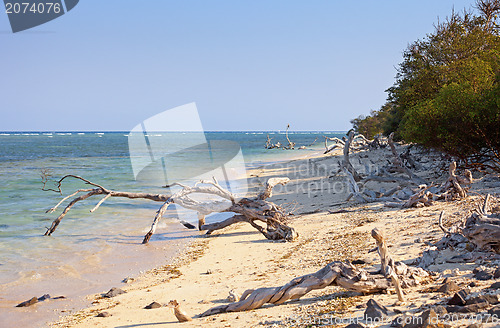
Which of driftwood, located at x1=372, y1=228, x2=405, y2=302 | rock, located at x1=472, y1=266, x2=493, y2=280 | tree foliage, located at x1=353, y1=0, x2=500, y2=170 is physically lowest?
rock, located at x1=472, y1=266, x2=493, y2=280

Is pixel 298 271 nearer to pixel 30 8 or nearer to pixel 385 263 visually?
pixel 385 263

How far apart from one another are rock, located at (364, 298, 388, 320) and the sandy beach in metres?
0.08

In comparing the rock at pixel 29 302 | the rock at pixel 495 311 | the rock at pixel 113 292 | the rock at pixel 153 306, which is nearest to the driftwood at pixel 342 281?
the rock at pixel 495 311

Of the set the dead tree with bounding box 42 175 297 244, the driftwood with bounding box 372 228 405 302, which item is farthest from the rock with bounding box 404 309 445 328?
the dead tree with bounding box 42 175 297 244

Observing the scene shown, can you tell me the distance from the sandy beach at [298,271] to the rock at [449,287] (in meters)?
0.07

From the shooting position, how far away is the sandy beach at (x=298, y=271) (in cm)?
414

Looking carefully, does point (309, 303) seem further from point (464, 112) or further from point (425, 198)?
point (464, 112)

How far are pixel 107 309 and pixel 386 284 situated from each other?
3860 mm

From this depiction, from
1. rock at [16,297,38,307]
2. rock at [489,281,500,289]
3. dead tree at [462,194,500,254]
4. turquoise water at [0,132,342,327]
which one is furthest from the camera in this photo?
turquoise water at [0,132,342,327]

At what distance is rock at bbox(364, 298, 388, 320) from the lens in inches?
144

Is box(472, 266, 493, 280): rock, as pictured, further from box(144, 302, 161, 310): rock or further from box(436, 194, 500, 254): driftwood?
box(144, 302, 161, 310): rock

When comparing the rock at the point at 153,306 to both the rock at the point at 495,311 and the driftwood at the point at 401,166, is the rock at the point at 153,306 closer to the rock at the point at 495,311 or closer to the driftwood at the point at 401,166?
the rock at the point at 495,311

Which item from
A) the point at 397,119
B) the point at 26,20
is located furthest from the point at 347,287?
the point at 397,119

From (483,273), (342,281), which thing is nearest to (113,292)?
(342,281)
